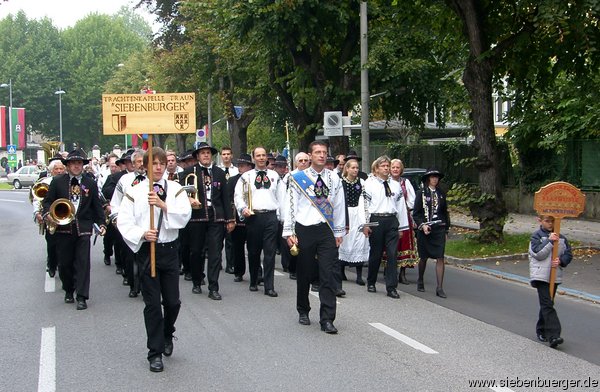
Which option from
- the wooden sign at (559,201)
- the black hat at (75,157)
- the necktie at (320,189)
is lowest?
the wooden sign at (559,201)

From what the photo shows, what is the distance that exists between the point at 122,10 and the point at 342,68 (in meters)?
122

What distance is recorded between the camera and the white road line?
654 centimetres

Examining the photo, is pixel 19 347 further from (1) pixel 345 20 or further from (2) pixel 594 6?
(1) pixel 345 20

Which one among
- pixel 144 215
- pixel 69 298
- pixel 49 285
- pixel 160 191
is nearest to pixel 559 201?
pixel 160 191

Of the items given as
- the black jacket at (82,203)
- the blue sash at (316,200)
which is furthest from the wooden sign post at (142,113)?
the black jacket at (82,203)

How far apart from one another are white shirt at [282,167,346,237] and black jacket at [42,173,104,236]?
2.85 m

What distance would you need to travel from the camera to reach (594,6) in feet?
42.5

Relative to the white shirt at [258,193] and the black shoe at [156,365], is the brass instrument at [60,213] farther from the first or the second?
the black shoe at [156,365]

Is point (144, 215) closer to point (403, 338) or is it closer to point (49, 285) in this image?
point (403, 338)

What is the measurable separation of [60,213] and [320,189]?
135 inches

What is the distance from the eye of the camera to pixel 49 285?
11.9 m

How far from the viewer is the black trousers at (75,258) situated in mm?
9953

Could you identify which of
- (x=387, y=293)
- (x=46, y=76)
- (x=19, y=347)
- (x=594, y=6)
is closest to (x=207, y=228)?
(x=387, y=293)

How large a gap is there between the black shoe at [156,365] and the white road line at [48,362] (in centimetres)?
81
